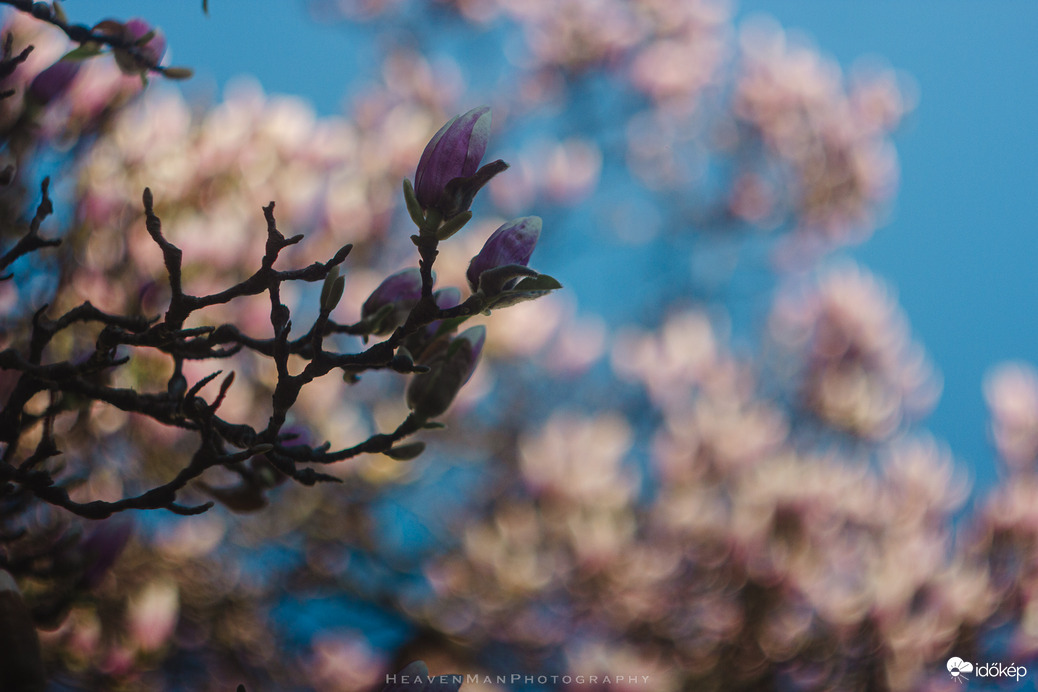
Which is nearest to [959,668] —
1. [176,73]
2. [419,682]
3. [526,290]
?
[419,682]

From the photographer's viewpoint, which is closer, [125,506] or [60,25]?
[125,506]

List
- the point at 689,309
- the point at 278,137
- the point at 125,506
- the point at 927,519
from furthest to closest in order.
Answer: the point at 689,309, the point at 927,519, the point at 278,137, the point at 125,506

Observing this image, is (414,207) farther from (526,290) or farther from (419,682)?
(419,682)

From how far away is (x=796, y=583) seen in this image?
2586mm

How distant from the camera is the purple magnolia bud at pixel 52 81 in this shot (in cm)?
91

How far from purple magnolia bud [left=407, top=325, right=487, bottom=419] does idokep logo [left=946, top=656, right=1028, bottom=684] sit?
8.17 ft

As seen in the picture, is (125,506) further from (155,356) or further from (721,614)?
(721,614)

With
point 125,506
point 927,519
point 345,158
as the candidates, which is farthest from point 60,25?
point 927,519

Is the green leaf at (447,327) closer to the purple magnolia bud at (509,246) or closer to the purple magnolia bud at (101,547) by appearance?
the purple magnolia bud at (509,246)

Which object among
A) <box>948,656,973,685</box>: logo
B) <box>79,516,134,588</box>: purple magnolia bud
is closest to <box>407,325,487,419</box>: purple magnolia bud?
<box>79,516,134,588</box>: purple magnolia bud

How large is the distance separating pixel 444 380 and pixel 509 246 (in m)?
0.15

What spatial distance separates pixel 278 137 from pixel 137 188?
1.98 feet

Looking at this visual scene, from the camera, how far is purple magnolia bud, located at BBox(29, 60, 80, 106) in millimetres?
914

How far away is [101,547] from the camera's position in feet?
2.86
